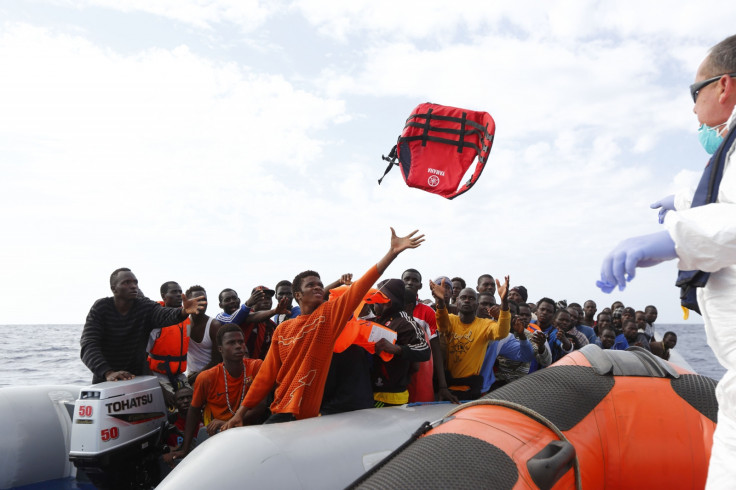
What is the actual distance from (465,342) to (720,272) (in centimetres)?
329

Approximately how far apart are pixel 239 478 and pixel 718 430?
2083 millimetres

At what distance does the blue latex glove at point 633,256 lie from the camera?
1.47 m

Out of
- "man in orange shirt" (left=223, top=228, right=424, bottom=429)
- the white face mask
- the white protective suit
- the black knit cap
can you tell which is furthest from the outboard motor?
the white face mask

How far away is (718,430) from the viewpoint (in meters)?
1.57

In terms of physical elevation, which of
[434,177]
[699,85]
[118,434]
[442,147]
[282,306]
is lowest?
[118,434]

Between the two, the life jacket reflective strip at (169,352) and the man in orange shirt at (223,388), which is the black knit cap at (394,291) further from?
the life jacket reflective strip at (169,352)

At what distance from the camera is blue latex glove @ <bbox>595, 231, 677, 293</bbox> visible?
147 centimetres

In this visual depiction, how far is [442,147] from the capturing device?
5430mm

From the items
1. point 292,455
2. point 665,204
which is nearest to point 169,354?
point 292,455

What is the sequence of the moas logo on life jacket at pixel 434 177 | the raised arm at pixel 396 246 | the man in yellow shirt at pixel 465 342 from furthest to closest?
1. the moas logo on life jacket at pixel 434 177
2. the man in yellow shirt at pixel 465 342
3. the raised arm at pixel 396 246

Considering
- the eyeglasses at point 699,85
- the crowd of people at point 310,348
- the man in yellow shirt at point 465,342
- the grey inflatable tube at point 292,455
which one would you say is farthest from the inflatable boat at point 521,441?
the eyeglasses at point 699,85

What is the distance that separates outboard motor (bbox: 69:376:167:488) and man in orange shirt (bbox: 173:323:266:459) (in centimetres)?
27

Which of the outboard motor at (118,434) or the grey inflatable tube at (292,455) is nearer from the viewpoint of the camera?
the grey inflatable tube at (292,455)

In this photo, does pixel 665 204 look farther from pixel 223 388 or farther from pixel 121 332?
pixel 121 332
